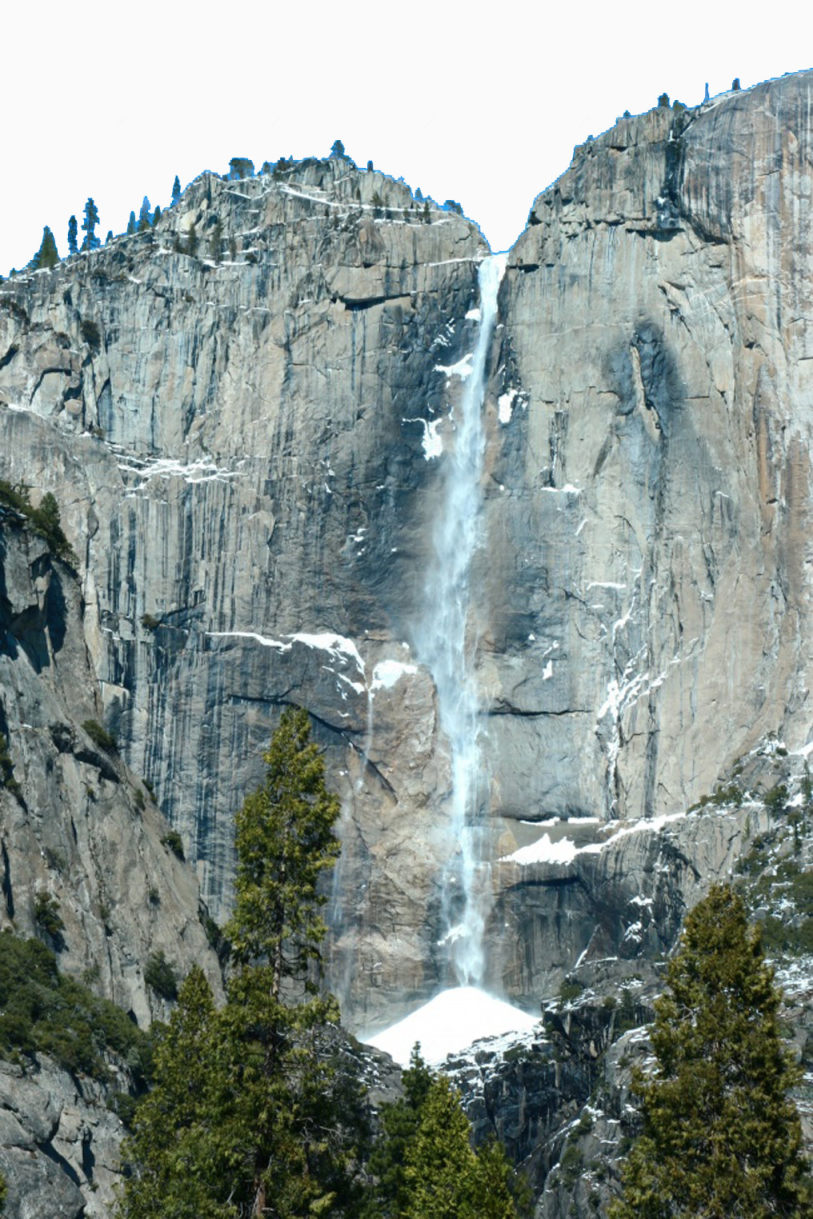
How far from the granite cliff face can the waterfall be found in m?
0.61

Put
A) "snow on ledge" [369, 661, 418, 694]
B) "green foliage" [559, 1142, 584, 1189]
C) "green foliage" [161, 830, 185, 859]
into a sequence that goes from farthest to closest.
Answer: "snow on ledge" [369, 661, 418, 694] → "green foliage" [161, 830, 185, 859] → "green foliage" [559, 1142, 584, 1189]

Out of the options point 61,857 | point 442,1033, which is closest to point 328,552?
point 442,1033

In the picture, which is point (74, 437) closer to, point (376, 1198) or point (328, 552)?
point (328, 552)

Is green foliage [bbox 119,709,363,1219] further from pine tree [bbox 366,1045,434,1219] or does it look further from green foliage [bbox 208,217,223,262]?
green foliage [bbox 208,217,223,262]

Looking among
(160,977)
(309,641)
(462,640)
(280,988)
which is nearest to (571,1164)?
(160,977)

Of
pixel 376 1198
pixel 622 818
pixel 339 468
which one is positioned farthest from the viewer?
pixel 339 468

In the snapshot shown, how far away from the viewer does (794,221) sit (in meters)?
131

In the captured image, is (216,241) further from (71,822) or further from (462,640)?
(71,822)

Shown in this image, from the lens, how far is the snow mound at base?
129 metres

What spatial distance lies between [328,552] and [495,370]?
51.2 feet

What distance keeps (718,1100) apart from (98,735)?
68.4 metres

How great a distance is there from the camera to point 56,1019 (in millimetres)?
91125

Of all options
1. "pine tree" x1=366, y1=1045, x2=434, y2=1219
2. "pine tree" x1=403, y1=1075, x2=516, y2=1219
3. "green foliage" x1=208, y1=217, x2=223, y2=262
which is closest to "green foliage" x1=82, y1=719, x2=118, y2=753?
"pine tree" x1=366, y1=1045, x2=434, y2=1219

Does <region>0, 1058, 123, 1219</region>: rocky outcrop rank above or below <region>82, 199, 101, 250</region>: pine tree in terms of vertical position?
below
